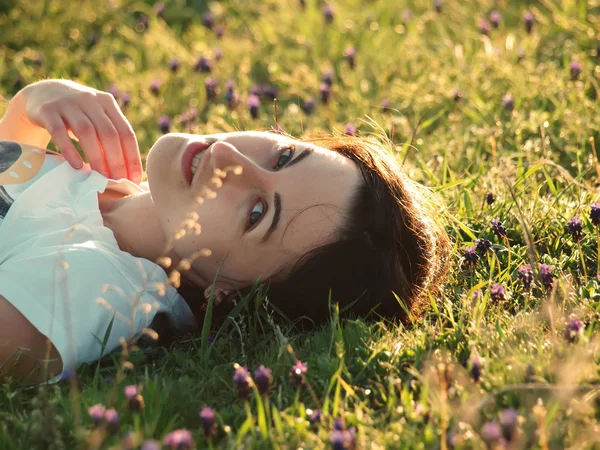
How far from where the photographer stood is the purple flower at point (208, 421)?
2.31 meters

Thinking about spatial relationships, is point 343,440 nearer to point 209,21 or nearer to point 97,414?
point 97,414

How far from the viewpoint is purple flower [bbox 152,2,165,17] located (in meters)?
7.20

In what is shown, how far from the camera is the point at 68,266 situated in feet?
9.30

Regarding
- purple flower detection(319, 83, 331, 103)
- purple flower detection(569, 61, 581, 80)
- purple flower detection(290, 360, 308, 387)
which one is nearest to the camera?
purple flower detection(290, 360, 308, 387)

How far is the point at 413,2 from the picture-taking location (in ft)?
23.2

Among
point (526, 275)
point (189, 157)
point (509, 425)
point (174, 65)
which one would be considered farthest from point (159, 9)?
point (509, 425)

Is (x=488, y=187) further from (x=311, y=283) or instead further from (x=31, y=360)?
(x=31, y=360)

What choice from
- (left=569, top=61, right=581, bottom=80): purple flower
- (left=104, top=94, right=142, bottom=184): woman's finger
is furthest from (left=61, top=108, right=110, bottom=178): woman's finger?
(left=569, top=61, right=581, bottom=80): purple flower

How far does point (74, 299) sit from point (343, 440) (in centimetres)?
120

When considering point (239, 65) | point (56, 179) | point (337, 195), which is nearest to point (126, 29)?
point (239, 65)

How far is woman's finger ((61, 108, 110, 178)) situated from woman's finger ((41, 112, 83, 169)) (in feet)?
0.13

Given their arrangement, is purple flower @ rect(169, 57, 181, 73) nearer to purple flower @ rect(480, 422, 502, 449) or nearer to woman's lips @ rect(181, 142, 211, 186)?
woman's lips @ rect(181, 142, 211, 186)

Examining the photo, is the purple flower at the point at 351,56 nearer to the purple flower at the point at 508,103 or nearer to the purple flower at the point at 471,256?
the purple flower at the point at 508,103

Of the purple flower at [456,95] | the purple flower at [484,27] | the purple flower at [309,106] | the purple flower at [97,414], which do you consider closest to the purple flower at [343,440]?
the purple flower at [97,414]
